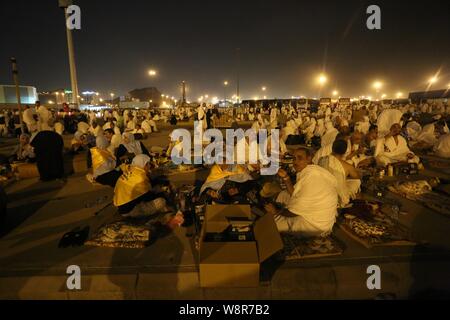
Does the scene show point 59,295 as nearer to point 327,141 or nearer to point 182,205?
point 182,205

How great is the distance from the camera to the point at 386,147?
749 centimetres

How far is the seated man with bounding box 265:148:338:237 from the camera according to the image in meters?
3.58

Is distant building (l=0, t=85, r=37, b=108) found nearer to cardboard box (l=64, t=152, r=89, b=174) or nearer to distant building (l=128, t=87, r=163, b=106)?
cardboard box (l=64, t=152, r=89, b=174)

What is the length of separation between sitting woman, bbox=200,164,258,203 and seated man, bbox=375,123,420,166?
4293 millimetres

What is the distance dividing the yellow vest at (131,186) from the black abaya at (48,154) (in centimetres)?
326

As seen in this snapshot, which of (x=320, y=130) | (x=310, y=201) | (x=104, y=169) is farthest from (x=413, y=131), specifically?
(x=104, y=169)

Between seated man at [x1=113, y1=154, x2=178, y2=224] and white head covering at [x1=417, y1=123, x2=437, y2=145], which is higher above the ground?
white head covering at [x1=417, y1=123, x2=437, y2=145]

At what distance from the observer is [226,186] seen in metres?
5.10

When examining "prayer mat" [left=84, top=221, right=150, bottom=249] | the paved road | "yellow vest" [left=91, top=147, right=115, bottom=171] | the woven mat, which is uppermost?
"yellow vest" [left=91, top=147, right=115, bottom=171]

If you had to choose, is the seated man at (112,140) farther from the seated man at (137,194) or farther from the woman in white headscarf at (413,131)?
the woman in white headscarf at (413,131)

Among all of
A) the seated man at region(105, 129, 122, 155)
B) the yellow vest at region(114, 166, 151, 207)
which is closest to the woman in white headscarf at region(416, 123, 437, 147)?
the yellow vest at region(114, 166, 151, 207)

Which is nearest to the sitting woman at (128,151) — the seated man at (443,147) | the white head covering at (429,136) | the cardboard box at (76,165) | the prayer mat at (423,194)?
the cardboard box at (76,165)

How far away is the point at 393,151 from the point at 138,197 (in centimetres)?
674
